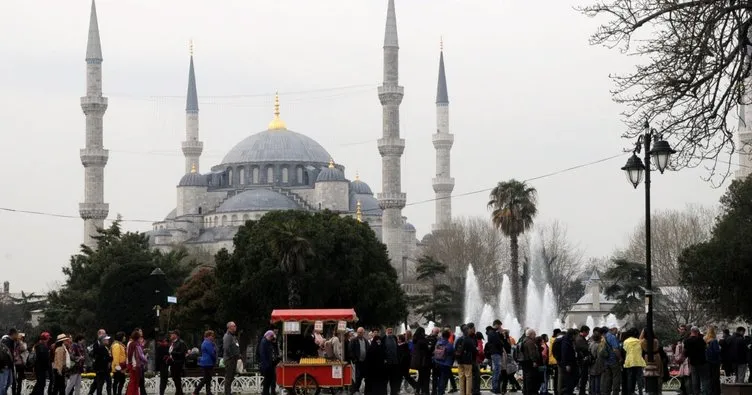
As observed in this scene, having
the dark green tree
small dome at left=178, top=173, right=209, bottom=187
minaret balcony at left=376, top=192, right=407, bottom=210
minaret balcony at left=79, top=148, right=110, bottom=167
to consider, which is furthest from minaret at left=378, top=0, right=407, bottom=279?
the dark green tree

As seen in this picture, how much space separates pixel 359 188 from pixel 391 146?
32.3 meters

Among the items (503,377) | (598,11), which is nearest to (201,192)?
(503,377)

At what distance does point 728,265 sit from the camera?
3394cm

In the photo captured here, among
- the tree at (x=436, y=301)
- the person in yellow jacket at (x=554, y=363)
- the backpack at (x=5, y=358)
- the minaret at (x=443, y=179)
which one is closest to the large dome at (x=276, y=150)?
the minaret at (x=443, y=179)

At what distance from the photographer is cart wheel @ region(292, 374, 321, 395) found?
2058cm

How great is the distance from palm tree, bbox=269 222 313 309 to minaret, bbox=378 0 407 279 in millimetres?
38930

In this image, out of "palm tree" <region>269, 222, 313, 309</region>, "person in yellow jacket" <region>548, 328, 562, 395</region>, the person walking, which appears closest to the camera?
the person walking

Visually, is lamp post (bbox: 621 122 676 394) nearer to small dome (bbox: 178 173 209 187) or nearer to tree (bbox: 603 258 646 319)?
tree (bbox: 603 258 646 319)

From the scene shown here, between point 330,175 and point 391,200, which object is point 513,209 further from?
point 330,175

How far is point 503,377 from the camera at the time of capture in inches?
919

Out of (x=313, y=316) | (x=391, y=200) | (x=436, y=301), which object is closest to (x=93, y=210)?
(x=391, y=200)

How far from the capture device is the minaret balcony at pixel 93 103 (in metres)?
85.7

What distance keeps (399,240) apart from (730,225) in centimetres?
5215

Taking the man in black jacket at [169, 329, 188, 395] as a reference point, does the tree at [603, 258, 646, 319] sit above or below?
above
